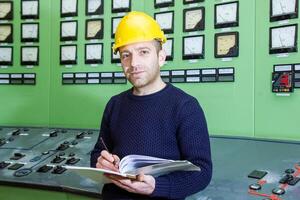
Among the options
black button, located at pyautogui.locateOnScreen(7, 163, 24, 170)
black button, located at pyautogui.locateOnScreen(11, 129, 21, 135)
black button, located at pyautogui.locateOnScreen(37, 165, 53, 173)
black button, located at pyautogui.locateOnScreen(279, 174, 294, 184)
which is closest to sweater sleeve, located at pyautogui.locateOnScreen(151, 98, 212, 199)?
black button, located at pyautogui.locateOnScreen(279, 174, 294, 184)

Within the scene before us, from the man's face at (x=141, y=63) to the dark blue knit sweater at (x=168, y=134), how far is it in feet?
0.28

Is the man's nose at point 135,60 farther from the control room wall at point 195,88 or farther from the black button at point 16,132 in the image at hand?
the black button at point 16,132

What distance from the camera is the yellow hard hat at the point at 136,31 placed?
1349 mm

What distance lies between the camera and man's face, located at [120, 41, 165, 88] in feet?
4.38

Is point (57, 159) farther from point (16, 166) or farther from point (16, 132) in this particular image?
point (16, 132)

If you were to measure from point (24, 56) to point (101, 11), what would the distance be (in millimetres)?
783

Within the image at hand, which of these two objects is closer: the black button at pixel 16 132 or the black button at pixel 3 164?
the black button at pixel 3 164

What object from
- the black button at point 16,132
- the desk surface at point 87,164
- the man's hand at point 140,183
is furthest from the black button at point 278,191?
the black button at point 16,132

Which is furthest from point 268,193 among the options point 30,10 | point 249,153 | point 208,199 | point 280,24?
point 30,10

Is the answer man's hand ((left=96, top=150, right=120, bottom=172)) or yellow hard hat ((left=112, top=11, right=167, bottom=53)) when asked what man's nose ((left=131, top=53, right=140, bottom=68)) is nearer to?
yellow hard hat ((left=112, top=11, right=167, bottom=53))

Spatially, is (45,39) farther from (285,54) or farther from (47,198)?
(285,54)

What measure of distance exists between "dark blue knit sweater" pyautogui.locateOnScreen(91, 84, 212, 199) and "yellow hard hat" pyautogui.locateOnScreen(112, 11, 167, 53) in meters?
0.22

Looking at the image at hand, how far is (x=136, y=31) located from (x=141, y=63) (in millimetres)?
127

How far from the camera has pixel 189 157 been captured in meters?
1.29
